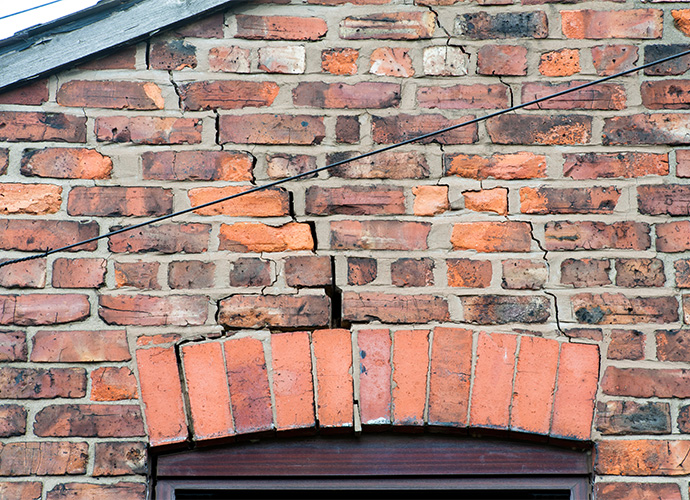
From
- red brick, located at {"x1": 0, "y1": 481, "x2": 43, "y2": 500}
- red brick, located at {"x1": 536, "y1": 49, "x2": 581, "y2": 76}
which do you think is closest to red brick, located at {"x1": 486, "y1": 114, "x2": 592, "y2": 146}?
red brick, located at {"x1": 536, "y1": 49, "x2": 581, "y2": 76}

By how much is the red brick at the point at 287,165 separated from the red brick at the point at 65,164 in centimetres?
46

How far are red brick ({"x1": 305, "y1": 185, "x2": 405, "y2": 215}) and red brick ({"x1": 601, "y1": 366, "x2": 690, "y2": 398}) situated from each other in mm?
731

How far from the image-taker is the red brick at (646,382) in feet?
5.79

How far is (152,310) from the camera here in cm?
179

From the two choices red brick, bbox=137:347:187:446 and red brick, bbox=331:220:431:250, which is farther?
red brick, bbox=331:220:431:250

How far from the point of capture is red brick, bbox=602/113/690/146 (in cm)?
190

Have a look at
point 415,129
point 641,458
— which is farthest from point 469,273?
point 641,458

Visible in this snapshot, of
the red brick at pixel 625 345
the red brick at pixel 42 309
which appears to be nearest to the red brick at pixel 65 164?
the red brick at pixel 42 309

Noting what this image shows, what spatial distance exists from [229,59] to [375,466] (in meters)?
1.24

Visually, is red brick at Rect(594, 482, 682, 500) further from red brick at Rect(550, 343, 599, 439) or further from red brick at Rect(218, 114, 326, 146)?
red brick at Rect(218, 114, 326, 146)

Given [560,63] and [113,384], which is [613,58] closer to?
[560,63]

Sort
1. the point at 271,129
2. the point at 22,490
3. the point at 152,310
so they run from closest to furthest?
the point at 22,490 → the point at 152,310 → the point at 271,129

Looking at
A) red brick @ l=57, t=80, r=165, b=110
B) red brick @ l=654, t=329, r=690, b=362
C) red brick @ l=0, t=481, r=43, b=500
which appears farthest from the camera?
red brick @ l=57, t=80, r=165, b=110

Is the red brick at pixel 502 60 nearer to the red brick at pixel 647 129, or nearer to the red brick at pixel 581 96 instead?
the red brick at pixel 581 96
